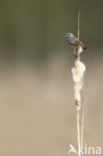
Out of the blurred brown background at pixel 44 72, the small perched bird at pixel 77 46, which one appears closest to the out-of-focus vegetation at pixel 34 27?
the blurred brown background at pixel 44 72

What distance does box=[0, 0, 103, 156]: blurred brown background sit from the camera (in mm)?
1438

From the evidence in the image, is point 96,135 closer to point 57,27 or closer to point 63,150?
point 63,150

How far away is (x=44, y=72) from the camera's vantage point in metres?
1.48

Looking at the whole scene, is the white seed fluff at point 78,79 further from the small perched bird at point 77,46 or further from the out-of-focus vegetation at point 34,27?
the out-of-focus vegetation at point 34,27

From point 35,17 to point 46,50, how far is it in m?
0.18

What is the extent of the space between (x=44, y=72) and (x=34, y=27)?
0.77ft

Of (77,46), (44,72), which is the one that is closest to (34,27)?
(44,72)

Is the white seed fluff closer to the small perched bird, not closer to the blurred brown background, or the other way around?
the small perched bird

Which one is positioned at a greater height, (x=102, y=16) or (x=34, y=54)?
(x=102, y=16)

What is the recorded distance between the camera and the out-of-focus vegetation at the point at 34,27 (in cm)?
148

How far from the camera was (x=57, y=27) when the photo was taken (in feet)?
4.87

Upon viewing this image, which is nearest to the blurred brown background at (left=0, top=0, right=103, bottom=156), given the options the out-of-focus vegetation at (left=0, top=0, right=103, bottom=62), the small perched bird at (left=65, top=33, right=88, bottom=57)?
the out-of-focus vegetation at (left=0, top=0, right=103, bottom=62)

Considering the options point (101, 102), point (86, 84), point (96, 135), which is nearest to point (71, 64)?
point (86, 84)

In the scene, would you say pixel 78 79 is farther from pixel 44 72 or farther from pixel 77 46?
pixel 44 72
